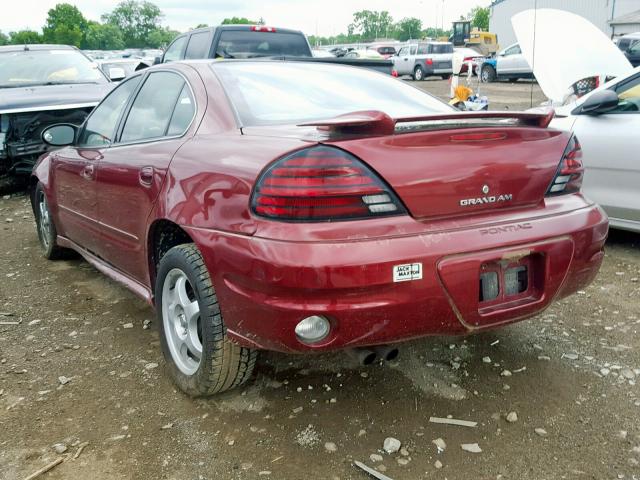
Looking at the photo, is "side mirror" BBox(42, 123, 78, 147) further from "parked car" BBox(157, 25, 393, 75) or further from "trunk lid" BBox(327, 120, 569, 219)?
"parked car" BBox(157, 25, 393, 75)

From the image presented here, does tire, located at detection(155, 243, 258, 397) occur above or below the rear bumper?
below

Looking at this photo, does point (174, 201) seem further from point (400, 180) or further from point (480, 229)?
point (480, 229)

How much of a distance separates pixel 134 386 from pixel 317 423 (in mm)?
944

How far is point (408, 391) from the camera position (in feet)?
9.37

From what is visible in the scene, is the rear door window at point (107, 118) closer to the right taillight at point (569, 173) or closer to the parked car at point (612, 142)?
the right taillight at point (569, 173)

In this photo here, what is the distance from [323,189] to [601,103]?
334 cm

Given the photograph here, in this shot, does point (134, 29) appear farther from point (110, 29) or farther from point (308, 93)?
point (308, 93)

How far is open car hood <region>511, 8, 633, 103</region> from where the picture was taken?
667 cm

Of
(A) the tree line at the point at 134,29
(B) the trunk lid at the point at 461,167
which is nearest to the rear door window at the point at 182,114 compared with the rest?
(B) the trunk lid at the point at 461,167

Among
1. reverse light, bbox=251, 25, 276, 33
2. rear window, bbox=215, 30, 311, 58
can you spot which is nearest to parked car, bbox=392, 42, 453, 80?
rear window, bbox=215, 30, 311, 58

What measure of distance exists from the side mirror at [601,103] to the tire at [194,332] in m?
3.44

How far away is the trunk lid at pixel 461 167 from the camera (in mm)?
2283

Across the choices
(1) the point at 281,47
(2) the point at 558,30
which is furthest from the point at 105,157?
(1) the point at 281,47

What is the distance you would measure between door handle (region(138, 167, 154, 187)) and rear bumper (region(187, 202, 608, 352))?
591 mm
